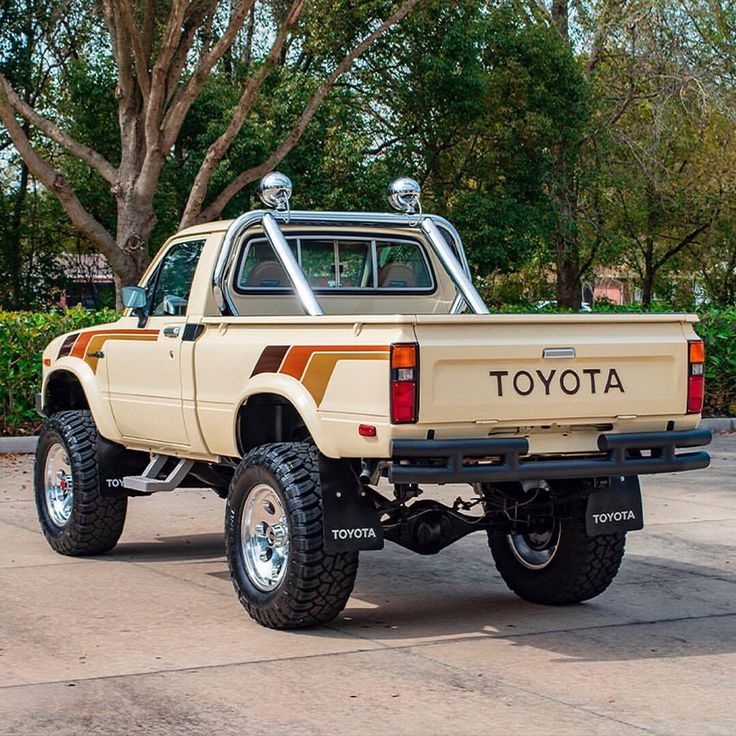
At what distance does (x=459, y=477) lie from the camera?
6648 millimetres

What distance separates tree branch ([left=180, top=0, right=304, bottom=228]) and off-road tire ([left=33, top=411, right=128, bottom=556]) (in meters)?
12.9

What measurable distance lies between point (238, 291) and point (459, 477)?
2.46m

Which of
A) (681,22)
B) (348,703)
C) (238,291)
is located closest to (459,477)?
(348,703)

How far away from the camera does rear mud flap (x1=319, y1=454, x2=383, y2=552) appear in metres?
6.93

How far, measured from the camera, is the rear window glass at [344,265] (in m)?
8.65

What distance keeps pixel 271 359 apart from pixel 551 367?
1437mm

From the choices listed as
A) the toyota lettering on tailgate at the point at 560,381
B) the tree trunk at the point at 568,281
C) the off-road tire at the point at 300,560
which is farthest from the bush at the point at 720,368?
the tree trunk at the point at 568,281

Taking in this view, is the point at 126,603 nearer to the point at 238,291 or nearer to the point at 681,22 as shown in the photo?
the point at 238,291

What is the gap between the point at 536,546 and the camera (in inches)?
325

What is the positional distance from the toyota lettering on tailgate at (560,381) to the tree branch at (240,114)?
15.3m

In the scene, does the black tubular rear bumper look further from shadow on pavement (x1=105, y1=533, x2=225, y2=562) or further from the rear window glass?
shadow on pavement (x1=105, y1=533, x2=225, y2=562)

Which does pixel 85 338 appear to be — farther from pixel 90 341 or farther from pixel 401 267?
pixel 401 267

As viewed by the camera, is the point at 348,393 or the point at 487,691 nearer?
the point at 487,691

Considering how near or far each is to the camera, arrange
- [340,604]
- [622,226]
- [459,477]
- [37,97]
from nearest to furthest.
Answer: [459,477] → [340,604] → [37,97] → [622,226]
